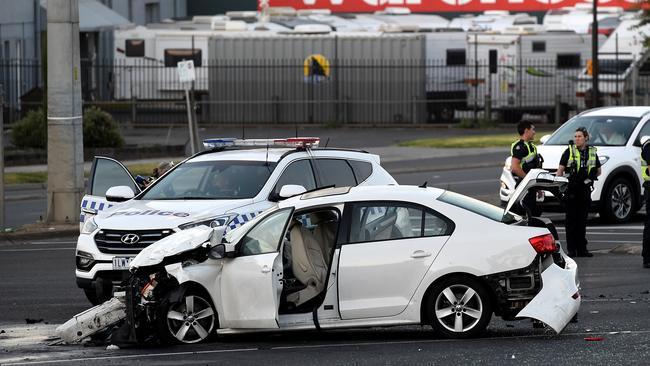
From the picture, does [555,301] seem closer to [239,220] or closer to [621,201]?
[239,220]

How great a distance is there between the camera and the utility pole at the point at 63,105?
2105 cm

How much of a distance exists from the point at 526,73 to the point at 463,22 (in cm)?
796

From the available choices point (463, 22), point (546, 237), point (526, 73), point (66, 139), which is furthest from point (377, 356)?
point (463, 22)

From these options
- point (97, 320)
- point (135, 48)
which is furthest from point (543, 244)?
point (135, 48)

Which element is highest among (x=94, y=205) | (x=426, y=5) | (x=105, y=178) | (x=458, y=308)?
(x=426, y=5)

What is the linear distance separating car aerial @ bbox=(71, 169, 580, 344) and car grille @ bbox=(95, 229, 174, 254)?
1.42 metres

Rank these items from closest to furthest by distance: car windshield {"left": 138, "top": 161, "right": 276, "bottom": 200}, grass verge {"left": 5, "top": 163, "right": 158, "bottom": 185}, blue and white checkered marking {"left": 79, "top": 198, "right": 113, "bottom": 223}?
car windshield {"left": 138, "top": 161, "right": 276, "bottom": 200}
blue and white checkered marking {"left": 79, "top": 198, "right": 113, "bottom": 223}
grass verge {"left": 5, "top": 163, "right": 158, "bottom": 185}

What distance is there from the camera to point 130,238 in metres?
13.0

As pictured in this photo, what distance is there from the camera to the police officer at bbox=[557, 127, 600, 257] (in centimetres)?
1697

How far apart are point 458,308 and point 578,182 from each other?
6341mm

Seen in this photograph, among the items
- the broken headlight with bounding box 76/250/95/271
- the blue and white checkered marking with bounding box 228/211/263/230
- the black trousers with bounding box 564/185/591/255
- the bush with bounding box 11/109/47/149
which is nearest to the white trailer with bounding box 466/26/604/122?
the bush with bounding box 11/109/47/149

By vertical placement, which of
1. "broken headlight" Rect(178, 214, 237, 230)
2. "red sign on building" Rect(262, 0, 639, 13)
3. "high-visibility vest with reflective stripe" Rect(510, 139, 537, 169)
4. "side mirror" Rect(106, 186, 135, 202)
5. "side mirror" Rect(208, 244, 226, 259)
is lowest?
"side mirror" Rect(208, 244, 226, 259)

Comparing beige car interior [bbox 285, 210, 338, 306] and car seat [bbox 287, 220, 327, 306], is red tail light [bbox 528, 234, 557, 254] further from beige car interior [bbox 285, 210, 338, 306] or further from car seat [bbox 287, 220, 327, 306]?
car seat [bbox 287, 220, 327, 306]

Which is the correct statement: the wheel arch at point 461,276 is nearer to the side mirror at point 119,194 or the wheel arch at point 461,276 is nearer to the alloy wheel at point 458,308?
the alloy wheel at point 458,308
